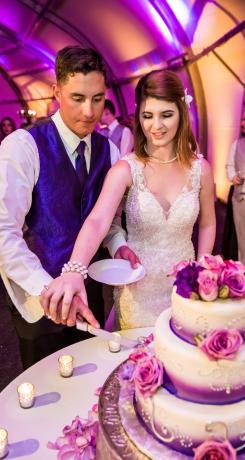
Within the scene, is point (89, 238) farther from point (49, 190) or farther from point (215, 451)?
point (215, 451)

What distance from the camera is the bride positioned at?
6.79 ft

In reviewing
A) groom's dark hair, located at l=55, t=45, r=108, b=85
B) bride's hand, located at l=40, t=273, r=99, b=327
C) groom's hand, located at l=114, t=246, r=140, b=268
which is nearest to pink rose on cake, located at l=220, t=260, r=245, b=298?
bride's hand, located at l=40, t=273, r=99, b=327

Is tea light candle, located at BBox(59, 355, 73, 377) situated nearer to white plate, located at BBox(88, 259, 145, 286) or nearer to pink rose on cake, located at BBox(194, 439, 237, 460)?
white plate, located at BBox(88, 259, 145, 286)

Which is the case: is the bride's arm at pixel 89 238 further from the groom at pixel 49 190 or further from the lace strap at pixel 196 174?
the lace strap at pixel 196 174

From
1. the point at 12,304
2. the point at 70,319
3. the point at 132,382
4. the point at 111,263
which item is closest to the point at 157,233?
the point at 111,263

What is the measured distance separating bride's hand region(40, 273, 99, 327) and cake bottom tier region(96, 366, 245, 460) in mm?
273

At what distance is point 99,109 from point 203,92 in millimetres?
6443

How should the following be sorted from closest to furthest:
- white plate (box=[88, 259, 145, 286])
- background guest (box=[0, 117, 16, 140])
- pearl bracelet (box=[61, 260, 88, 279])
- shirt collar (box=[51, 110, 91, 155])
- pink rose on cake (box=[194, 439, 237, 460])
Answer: pink rose on cake (box=[194, 439, 237, 460]), pearl bracelet (box=[61, 260, 88, 279]), white plate (box=[88, 259, 145, 286]), shirt collar (box=[51, 110, 91, 155]), background guest (box=[0, 117, 16, 140])

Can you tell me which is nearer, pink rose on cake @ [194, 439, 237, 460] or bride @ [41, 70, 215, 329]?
pink rose on cake @ [194, 439, 237, 460]

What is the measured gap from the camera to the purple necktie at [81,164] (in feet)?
7.09

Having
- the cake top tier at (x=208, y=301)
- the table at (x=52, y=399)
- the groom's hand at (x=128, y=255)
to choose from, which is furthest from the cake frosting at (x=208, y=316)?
the groom's hand at (x=128, y=255)

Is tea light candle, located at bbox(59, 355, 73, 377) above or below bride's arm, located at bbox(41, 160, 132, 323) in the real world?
below

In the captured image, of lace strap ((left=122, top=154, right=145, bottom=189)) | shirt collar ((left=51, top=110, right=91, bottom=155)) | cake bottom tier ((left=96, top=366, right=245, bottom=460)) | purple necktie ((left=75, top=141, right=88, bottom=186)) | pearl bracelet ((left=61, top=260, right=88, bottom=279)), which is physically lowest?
cake bottom tier ((left=96, top=366, right=245, bottom=460))

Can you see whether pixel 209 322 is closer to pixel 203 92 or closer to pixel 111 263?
pixel 111 263
